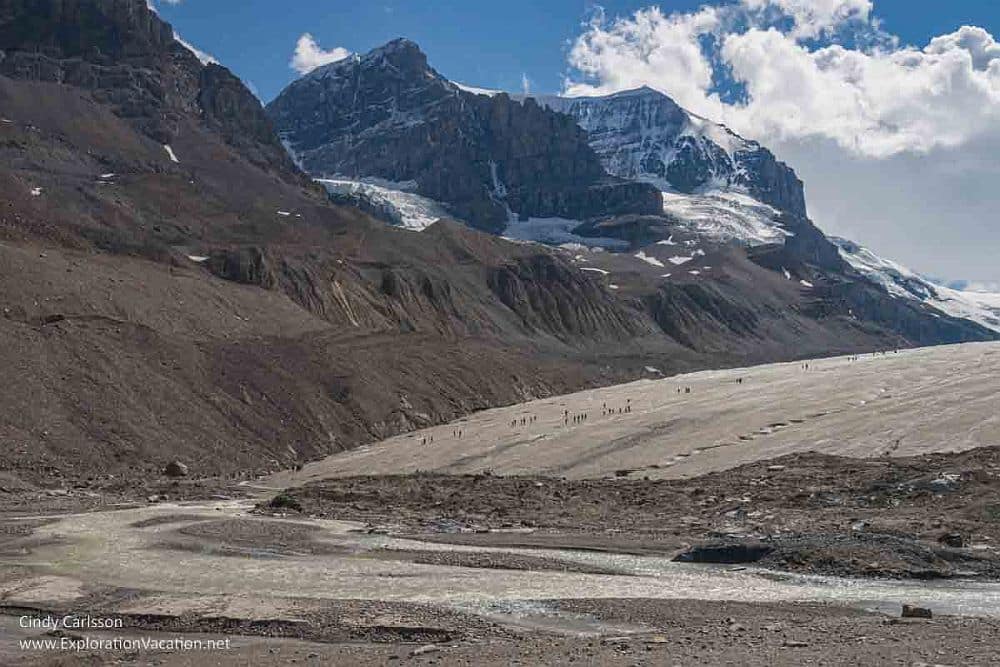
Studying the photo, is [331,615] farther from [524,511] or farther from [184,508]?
[184,508]

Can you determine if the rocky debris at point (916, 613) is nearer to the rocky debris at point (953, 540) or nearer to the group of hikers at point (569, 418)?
the rocky debris at point (953, 540)

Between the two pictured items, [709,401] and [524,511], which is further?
[709,401]

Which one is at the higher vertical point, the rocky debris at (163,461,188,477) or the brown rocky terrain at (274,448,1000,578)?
the rocky debris at (163,461,188,477)

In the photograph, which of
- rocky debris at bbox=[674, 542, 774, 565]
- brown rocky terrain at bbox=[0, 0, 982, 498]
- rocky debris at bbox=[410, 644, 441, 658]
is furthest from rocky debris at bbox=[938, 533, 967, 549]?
brown rocky terrain at bbox=[0, 0, 982, 498]

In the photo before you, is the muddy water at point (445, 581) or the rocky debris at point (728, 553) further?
the rocky debris at point (728, 553)

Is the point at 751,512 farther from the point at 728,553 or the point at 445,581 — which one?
the point at 445,581

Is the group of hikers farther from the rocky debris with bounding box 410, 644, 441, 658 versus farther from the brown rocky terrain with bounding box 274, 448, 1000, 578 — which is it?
the rocky debris with bounding box 410, 644, 441, 658

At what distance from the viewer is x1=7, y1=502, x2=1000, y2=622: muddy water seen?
2544 cm

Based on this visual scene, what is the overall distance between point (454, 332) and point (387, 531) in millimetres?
A: 129052

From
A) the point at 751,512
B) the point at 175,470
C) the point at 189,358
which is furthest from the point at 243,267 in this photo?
the point at 751,512

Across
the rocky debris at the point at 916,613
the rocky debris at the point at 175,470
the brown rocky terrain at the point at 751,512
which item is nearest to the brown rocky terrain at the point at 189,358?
the rocky debris at the point at 175,470

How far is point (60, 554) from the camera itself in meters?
31.3

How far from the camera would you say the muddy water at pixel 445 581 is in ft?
83.5

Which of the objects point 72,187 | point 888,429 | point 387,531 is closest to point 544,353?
point 72,187
